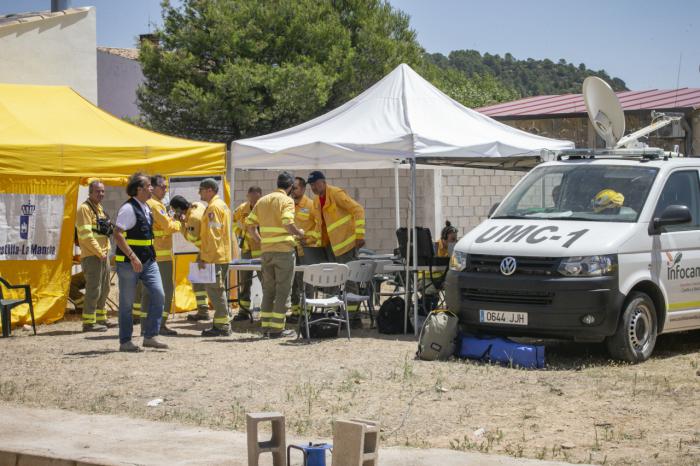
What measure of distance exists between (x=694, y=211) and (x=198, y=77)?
3207 centimetres

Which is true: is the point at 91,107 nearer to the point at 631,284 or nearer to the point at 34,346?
the point at 34,346

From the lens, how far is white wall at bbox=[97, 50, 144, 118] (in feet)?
147

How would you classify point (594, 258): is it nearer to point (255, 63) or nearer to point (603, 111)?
point (603, 111)

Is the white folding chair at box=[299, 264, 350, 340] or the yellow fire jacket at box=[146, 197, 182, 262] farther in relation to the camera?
the yellow fire jacket at box=[146, 197, 182, 262]

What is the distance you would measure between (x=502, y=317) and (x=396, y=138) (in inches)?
124

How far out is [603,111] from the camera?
12.2 metres

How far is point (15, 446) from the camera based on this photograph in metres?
7.13

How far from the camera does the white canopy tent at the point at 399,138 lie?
494 inches

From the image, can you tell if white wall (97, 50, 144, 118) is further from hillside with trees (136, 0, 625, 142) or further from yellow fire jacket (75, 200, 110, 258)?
yellow fire jacket (75, 200, 110, 258)

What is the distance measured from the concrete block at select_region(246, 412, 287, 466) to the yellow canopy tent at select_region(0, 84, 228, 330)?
8.60 meters

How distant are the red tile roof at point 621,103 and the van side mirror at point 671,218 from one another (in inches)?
432

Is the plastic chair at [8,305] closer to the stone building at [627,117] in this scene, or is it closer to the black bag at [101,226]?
the black bag at [101,226]

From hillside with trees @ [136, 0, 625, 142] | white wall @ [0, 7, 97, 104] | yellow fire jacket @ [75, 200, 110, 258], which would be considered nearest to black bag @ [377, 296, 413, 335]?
yellow fire jacket @ [75, 200, 110, 258]

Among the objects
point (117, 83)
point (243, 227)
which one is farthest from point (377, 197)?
point (117, 83)
